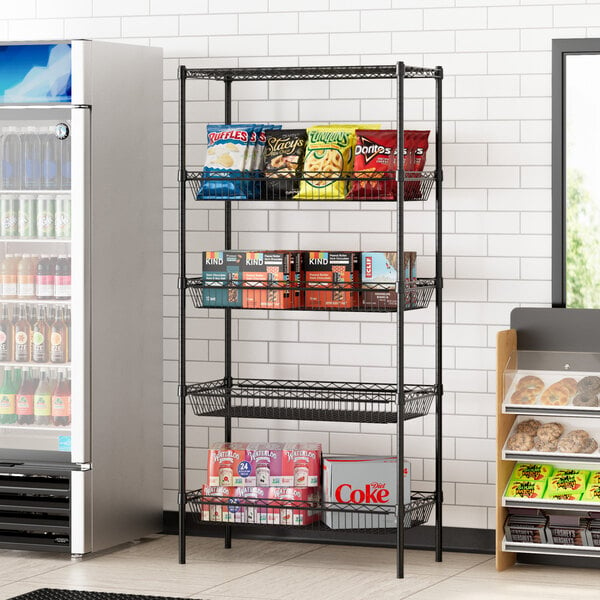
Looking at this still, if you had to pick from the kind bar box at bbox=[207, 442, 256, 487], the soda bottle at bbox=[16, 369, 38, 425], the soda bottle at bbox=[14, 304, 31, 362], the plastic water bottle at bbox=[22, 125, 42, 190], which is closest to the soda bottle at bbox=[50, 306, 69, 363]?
the soda bottle at bbox=[14, 304, 31, 362]

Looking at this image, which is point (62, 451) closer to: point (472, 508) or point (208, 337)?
point (208, 337)

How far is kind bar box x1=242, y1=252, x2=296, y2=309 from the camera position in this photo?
5.01 meters

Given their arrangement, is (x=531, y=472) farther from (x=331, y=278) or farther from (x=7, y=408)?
(x=7, y=408)

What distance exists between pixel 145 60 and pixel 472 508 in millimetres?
2495

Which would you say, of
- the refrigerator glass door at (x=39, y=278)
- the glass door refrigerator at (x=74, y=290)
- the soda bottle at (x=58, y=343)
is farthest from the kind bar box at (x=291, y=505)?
the soda bottle at (x=58, y=343)

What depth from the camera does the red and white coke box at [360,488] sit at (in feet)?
16.7

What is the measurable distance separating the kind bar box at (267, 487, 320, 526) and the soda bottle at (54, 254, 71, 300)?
124cm

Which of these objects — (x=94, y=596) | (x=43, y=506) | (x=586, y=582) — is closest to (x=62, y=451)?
(x=43, y=506)

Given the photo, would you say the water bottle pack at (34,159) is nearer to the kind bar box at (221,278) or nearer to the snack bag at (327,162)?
the kind bar box at (221,278)

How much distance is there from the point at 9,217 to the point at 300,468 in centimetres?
168

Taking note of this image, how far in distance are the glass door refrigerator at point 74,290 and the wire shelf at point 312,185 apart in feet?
1.41

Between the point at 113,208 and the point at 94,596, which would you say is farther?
the point at 113,208

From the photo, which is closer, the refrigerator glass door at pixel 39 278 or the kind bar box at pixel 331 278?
the kind bar box at pixel 331 278

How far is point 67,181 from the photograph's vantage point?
5.23 meters
